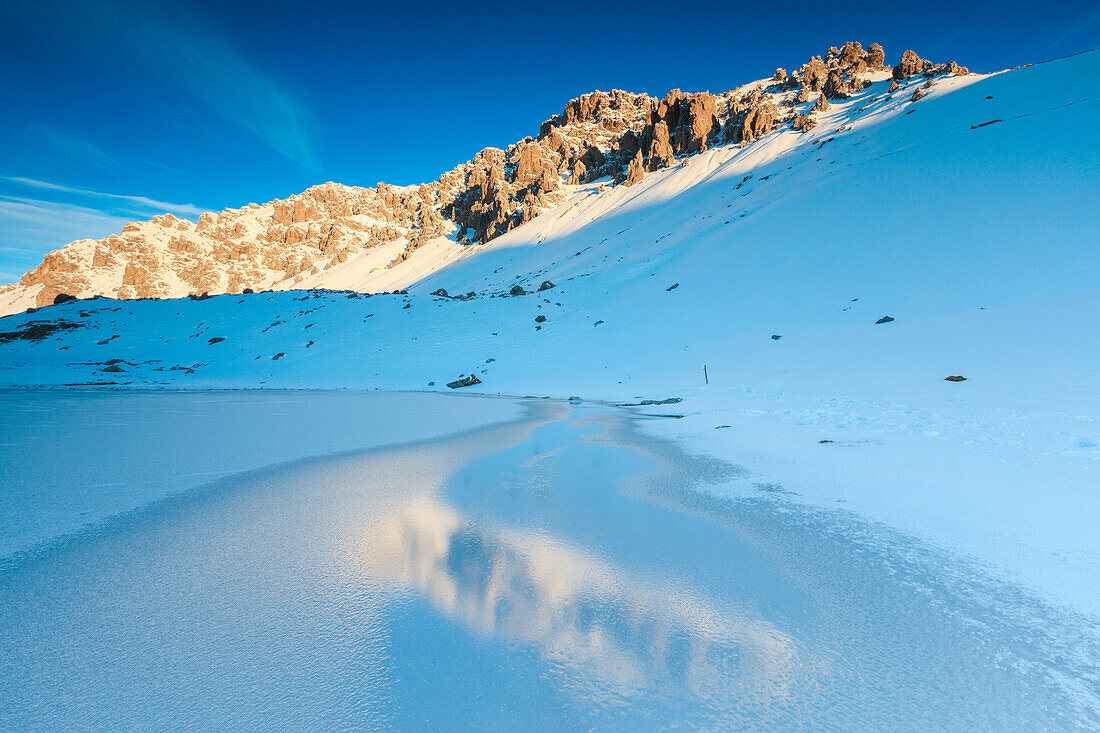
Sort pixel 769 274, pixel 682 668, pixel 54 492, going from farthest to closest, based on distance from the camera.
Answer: pixel 769 274
pixel 54 492
pixel 682 668

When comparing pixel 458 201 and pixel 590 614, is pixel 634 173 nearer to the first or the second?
pixel 458 201

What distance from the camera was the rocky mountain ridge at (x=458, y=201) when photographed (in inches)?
2864

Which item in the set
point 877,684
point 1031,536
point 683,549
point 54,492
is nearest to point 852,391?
point 1031,536

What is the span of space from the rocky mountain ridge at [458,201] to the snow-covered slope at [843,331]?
2659cm

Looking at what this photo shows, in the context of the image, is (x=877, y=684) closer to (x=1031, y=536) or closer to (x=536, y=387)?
(x=1031, y=536)

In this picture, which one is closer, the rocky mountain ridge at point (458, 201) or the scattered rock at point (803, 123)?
the scattered rock at point (803, 123)

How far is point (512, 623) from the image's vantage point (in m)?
2.29

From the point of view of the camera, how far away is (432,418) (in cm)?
1010

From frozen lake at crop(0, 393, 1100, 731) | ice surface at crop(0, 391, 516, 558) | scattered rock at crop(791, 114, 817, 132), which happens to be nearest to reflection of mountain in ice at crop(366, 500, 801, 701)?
frozen lake at crop(0, 393, 1100, 731)

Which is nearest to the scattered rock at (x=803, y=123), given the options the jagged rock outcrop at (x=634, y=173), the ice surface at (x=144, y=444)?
the jagged rock outcrop at (x=634, y=173)

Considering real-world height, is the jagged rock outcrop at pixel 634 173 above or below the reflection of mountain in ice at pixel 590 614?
above

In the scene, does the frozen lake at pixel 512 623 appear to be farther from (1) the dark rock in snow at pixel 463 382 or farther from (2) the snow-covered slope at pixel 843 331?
(1) the dark rock in snow at pixel 463 382

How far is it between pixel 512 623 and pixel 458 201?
383 feet

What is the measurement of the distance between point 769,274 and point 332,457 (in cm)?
2501
